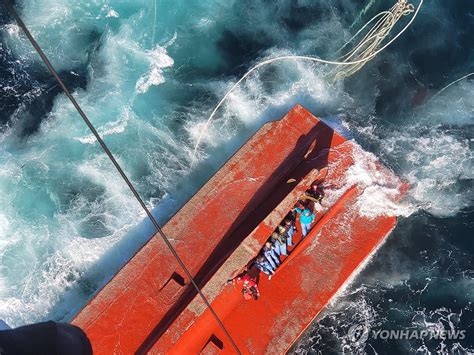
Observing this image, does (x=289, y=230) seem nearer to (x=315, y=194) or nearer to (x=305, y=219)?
(x=305, y=219)

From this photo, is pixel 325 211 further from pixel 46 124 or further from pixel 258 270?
pixel 46 124

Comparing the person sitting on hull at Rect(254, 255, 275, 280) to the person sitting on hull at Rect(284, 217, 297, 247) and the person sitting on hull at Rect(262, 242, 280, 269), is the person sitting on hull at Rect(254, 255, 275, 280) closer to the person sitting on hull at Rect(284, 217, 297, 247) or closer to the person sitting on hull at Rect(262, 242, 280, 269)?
the person sitting on hull at Rect(262, 242, 280, 269)

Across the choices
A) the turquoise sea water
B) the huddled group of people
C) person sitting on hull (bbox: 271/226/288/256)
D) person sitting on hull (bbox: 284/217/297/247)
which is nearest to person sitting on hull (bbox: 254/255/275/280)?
the huddled group of people

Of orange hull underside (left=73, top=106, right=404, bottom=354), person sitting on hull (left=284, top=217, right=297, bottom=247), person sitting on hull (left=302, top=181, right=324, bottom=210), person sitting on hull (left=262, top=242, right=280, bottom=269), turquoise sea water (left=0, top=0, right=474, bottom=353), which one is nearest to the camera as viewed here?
orange hull underside (left=73, top=106, right=404, bottom=354)

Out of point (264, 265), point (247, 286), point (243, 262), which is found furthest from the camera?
point (264, 265)

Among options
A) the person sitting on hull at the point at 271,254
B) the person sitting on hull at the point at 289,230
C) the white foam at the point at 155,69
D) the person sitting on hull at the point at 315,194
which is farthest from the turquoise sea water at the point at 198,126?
the person sitting on hull at the point at 271,254

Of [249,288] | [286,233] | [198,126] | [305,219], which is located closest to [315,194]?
[305,219]
